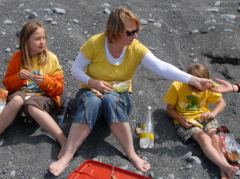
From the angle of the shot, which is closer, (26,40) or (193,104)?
(26,40)

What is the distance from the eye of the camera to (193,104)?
4.47 metres

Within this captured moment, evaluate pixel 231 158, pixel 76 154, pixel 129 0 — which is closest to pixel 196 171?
pixel 231 158

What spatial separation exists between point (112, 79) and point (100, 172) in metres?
0.86

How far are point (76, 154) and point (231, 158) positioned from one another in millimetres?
1287

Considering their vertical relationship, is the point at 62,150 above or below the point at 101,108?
below

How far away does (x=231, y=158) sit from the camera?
4.16m

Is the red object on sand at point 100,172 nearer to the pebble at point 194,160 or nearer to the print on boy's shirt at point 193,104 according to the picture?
the pebble at point 194,160

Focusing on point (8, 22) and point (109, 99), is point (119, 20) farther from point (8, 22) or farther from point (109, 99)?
point (8, 22)

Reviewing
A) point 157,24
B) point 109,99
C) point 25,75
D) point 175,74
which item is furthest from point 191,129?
point 157,24

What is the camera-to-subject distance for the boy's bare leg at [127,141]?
4023 millimetres

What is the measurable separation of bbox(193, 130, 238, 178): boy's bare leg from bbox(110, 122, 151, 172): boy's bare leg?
19.9 inches

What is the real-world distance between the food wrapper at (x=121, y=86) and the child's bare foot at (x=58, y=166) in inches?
30.0

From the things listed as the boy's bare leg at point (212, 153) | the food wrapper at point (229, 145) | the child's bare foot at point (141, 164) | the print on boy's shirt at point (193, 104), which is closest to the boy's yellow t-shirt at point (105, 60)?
the print on boy's shirt at point (193, 104)

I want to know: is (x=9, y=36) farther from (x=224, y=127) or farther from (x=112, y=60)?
(x=224, y=127)
